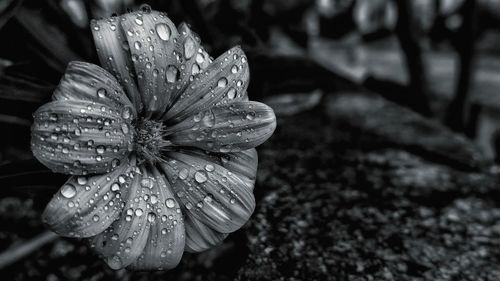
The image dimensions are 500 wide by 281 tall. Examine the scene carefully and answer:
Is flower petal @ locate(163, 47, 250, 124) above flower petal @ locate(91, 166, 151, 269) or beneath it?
above

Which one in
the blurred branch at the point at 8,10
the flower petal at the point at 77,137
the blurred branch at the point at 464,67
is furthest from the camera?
the blurred branch at the point at 464,67

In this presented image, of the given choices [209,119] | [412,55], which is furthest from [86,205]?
[412,55]

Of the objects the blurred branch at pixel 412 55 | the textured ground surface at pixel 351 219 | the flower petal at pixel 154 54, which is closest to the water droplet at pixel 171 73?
the flower petal at pixel 154 54

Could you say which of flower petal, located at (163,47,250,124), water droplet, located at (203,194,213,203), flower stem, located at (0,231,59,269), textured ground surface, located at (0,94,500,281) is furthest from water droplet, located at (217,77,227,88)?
flower stem, located at (0,231,59,269)

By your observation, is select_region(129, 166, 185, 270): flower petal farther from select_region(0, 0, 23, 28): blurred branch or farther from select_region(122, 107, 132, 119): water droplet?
select_region(0, 0, 23, 28): blurred branch

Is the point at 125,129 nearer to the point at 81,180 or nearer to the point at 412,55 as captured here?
the point at 81,180

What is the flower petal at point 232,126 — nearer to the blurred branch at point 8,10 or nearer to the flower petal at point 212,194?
the flower petal at point 212,194

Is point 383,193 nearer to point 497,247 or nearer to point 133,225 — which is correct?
point 497,247

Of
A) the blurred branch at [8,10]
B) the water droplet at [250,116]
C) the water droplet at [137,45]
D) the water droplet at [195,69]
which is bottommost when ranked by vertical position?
the water droplet at [250,116]

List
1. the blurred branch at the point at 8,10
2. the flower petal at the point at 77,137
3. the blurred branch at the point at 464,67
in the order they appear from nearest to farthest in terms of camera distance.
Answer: the flower petal at the point at 77,137 < the blurred branch at the point at 8,10 < the blurred branch at the point at 464,67
